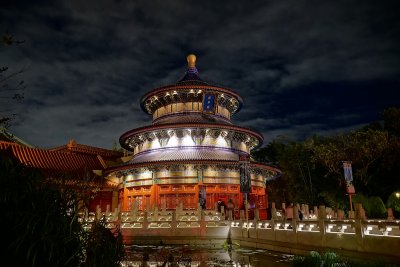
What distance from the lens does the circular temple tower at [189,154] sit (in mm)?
30609

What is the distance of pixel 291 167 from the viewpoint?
42.6 meters

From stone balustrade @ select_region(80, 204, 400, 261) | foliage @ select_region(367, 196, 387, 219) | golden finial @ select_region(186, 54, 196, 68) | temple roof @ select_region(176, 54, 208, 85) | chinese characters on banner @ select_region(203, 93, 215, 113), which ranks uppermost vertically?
golden finial @ select_region(186, 54, 196, 68)

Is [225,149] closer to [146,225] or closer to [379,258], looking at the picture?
[146,225]

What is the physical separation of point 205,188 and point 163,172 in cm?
415

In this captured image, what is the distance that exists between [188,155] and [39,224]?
25.2 metres

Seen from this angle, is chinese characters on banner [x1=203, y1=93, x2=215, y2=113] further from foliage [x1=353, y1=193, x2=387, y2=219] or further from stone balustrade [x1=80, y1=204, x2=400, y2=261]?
foliage [x1=353, y1=193, x2=387, y2=219]

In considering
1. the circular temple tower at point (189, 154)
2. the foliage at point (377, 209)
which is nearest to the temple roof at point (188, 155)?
the circular temple tower at point (189, 154)

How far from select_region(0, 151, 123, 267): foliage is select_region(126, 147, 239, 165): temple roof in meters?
22.8

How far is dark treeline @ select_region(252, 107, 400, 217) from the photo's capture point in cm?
3050

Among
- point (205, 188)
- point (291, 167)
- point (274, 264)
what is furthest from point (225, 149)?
point (274, 264)

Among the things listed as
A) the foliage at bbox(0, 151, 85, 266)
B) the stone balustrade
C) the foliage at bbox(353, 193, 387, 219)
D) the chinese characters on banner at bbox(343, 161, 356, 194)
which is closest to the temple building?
the stone balustrade

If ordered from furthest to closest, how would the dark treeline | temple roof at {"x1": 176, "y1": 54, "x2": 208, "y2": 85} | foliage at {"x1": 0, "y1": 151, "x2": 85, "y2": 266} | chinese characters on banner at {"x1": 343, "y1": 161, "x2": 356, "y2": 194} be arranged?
1. temple roof at {"x1": 176, "y1": 54, "x2": 208, "y2": 85}
2. the dark treeline
3. chinese characters on banner at {"x1": 343, "y1": 161, "x2": 356, "y2": 194}
4. foliage at {"x1": 0, "y1": 151, "x2": 85, "y2": 266}

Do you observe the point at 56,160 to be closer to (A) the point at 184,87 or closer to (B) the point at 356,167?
(A) the point at 184,87

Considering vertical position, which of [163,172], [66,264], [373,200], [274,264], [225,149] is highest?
[225,149]
